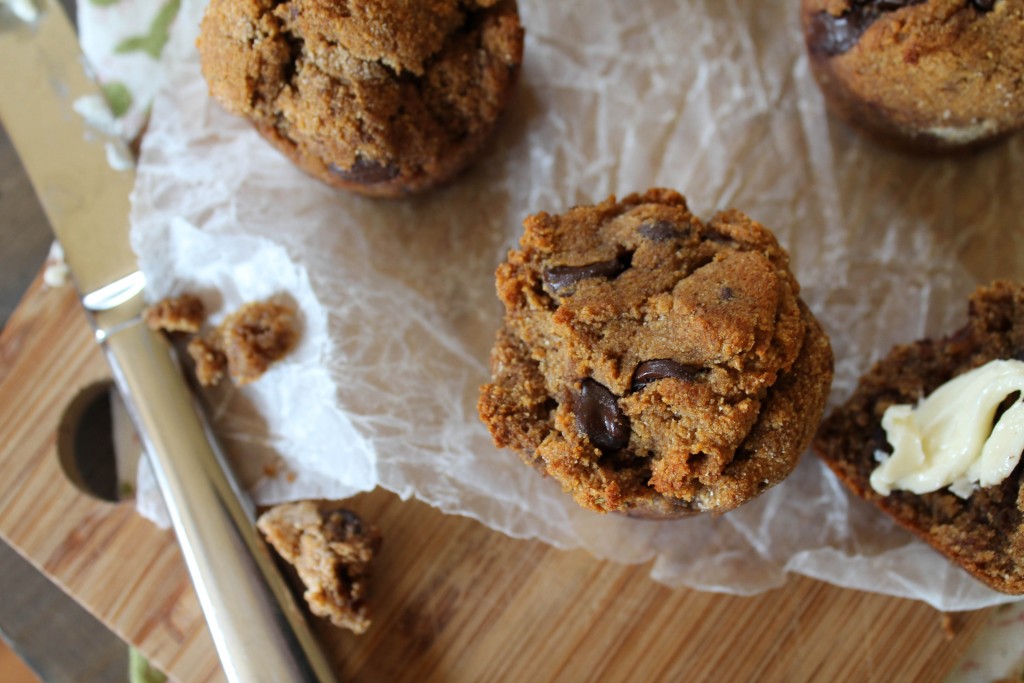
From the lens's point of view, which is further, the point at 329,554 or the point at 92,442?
the point at 92,442

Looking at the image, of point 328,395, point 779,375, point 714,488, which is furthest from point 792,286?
point 328,395

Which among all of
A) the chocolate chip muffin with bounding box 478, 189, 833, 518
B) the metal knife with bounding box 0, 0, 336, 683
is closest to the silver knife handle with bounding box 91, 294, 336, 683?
the metal knife with bounding box 0, 0, 336, 683

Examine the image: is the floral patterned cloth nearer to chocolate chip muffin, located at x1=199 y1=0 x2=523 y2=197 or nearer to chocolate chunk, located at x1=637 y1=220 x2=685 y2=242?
chocolate chip muffin, located at x1=199 y1=0 x2=523 y2=197

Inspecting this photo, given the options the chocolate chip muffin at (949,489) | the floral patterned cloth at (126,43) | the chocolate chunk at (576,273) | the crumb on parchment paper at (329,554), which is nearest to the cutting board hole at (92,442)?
the crumb on parchment paper at (329,554)

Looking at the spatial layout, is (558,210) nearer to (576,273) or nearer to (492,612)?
(576,273)

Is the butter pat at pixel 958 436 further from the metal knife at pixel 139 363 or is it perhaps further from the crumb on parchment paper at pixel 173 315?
the crumb on parchment paper at pixel 173 315

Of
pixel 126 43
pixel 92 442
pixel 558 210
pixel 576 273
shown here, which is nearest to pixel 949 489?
pixel 576 273
